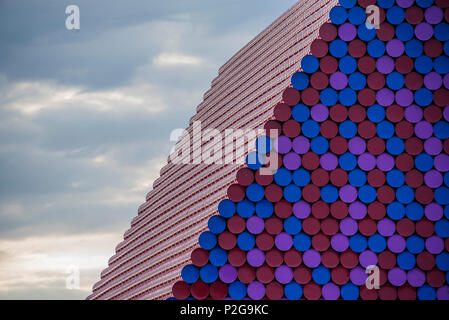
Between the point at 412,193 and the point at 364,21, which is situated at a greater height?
the point at 364,21

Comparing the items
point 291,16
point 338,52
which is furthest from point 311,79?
point 291,16

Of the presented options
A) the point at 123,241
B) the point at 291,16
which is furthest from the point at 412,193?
the point at 123,241

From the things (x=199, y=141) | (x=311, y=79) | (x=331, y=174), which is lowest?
(x=331, y=174)

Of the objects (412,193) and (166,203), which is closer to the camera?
(412,193)

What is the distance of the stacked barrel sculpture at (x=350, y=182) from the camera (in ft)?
105

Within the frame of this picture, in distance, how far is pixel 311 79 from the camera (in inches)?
1310

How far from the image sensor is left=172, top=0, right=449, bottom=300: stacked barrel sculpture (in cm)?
3209

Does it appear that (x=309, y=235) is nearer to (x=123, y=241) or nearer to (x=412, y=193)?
(x=412, y=193)

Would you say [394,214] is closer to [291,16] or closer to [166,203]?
[291,16]

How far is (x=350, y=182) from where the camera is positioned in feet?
108

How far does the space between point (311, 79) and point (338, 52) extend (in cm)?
138
